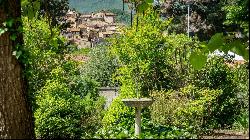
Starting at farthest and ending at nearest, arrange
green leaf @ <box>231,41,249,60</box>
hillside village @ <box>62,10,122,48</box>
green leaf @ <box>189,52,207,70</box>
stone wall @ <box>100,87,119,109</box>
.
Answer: hillside village @ <box>62,10,122,48</box>
stone wall @ <box>100,87,119,109</box>
green leaf @ <box>189,52,207,70</box>
green leaf @ <box>231,41,249,60</box>

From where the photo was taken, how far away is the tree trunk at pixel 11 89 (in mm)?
6383

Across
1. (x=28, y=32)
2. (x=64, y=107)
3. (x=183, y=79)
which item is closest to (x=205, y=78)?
(x=183, y=79)

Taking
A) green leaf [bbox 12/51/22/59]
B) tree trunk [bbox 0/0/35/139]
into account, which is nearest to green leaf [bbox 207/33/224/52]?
green leaf [bbox 12/51/22/59]

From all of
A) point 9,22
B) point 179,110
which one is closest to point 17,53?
point 9,22

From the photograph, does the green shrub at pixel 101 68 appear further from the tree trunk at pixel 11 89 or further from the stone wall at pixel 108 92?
the tree trunk at pixel 11 89

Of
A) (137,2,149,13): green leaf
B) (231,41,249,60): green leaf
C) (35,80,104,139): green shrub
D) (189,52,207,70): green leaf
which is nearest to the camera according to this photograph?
(231,41,249,60): green leaf

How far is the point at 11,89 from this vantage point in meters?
6.45

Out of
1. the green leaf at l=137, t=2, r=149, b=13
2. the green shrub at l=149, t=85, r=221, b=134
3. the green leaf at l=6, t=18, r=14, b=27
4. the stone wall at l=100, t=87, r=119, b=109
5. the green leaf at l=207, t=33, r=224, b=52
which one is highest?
the green leaf at l=137, t=2, r=149, b=13

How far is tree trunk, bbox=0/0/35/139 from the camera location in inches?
251

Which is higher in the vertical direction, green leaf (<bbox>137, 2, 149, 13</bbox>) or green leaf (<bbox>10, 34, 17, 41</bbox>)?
green leaf (<bbox>137, 2, 149, 13</bbox>)

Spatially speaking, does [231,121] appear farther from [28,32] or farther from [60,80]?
[28,32]

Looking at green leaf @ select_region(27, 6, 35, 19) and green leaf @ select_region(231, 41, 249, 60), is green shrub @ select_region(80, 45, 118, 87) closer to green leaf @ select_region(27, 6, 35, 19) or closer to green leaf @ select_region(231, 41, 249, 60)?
green leaf @ select_region(27, 6, 35, 19)

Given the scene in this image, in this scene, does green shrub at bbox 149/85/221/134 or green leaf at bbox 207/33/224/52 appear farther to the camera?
green shrub at bbox 149/85/221/134

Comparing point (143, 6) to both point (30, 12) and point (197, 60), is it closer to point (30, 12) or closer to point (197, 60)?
point (30, 12)
